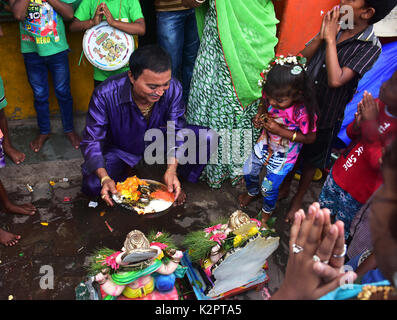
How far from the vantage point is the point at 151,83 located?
2.59 m

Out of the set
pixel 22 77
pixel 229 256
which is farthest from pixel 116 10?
pixel 229 256

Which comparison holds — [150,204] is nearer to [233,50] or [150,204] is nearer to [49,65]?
[233,50]

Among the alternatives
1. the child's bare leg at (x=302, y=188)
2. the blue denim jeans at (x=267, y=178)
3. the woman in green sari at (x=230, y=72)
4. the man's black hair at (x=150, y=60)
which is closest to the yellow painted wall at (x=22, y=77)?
the woman in green sari at (x=230, y=72)

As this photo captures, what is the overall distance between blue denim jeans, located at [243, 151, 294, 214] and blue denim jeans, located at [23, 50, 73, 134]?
2.08 meters

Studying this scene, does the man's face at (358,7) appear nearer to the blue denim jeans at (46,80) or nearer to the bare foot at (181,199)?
the bare foot at (181,199)

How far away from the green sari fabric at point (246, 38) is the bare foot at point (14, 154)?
2.36 metres

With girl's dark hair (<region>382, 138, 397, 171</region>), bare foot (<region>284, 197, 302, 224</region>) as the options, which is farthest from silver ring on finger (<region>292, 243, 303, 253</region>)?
bare foot (<region>284, 197, 302, 224</region>)

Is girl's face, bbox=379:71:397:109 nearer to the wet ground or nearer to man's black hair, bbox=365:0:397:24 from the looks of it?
man's black hair, bbox=365:0:397:24

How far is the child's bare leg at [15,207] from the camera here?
2.94m

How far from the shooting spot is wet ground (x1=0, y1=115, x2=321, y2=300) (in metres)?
2.61

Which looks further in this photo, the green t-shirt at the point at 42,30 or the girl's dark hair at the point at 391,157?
the green t-shirt at the point at 42,30

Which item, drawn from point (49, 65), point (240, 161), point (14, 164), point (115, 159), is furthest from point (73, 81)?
point (240, 161)

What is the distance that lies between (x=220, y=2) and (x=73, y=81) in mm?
2060

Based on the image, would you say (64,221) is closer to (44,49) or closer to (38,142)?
(38,142)
